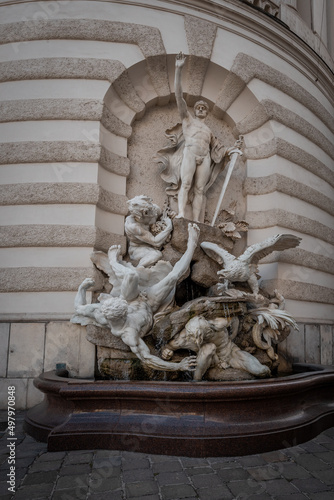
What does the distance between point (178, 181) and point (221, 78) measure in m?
2.58

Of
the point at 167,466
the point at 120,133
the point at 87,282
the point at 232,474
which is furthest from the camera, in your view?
the point at 120,133

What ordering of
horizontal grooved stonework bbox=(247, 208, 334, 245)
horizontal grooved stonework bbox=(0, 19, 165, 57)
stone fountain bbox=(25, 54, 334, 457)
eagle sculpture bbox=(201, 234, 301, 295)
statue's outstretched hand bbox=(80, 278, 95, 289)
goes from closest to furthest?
1. stone fountain bbox=(25, 54, 334, 457)
2. statue's outstretched hand bbox=(80, 278, 95, 289)
3. eagle sculpture bbox=(201, 234, 301, 295)
4. horizontal grooved stonework bbox=(0, 19, 165, 57)
5. horizontal grooved stonework bbox=(247, 208, 334, 245)

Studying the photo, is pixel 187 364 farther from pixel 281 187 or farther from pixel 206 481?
pixel 281 187

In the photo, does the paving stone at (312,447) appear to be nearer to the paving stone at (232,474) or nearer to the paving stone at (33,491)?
the paving stone at (232,474)

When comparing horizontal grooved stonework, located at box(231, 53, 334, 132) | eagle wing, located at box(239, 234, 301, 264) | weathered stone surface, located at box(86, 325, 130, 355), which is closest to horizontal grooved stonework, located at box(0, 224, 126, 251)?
weathered stone surface, located at box(86, 325, 130, 355)

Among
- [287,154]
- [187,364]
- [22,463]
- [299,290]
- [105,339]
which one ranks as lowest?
[22,463]

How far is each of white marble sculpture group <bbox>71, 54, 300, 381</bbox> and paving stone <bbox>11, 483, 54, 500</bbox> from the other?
5.46 ft

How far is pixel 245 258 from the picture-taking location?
5.59 meters

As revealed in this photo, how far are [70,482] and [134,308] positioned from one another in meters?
2.16

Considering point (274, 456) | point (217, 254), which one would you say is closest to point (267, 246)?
point (217, 254)

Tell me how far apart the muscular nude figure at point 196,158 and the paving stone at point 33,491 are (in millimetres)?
4946

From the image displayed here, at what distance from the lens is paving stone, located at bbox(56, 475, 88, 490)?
266 cm

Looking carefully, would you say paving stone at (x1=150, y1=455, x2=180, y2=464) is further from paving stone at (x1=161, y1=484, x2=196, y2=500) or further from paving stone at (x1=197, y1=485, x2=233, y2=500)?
paving stone at (x1=197, y1=485, x2=233, y2=500)

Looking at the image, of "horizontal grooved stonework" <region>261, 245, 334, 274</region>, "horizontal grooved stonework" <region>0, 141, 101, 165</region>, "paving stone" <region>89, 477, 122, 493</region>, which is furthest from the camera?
"horizontal grooved stonework" <region>261, 245, 334, 274</region>
